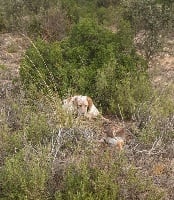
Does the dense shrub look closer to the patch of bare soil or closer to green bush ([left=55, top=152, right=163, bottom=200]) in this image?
the patch of bare soil

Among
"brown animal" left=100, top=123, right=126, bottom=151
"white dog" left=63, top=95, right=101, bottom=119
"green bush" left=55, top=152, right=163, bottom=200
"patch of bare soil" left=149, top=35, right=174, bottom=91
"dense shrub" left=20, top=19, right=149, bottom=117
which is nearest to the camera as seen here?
"green bush" left=55, top=152, right=163, bottom=200

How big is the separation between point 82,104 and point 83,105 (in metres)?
0.02

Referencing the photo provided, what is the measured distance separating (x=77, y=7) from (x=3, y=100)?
17.8 feet

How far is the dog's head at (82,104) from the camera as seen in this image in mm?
6175

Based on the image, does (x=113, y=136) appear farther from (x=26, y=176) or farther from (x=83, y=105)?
(x=26, y=176)

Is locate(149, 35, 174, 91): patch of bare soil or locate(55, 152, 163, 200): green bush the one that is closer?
locate(55, 152, 163, 200): green bush

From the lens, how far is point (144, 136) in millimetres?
5402

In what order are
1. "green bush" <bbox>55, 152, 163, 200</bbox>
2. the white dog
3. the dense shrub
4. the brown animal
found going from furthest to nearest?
→ the dense shrub → the white dog → the brown animal → "green bush" <bbox>55, 152, 163, 200</bbox>

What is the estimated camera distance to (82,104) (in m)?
6.25

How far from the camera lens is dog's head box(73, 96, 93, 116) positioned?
6175 mm

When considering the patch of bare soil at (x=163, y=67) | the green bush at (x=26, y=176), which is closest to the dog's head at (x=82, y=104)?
the green bush at (x=26, y=176)

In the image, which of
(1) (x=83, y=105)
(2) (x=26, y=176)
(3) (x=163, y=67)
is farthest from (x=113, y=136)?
(3) (x=163, y=67)

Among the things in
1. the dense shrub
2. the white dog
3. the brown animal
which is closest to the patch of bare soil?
the dense shrub

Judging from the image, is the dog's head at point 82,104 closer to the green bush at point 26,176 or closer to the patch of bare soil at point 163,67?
the green bush at point 26,176
